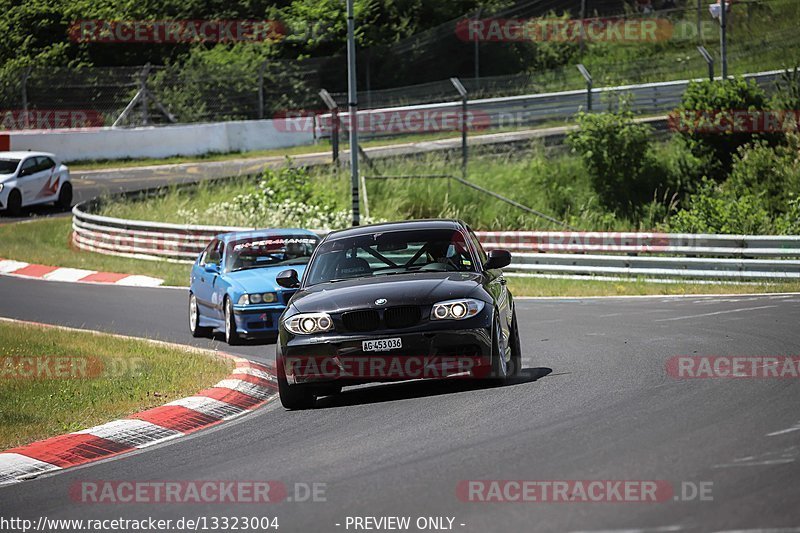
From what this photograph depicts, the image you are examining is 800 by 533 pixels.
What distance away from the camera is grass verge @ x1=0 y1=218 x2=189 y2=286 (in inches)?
1088

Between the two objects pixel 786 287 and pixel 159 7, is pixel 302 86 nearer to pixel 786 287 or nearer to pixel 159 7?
pixel 159 7

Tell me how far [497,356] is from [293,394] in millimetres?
1687

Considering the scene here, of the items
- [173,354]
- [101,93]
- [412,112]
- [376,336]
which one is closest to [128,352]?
[173,354]

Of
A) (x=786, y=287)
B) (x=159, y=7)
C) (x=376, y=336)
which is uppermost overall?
(x=159, y=7)

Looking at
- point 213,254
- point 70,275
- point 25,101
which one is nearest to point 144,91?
point 25,101

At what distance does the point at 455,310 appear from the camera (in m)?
10.5

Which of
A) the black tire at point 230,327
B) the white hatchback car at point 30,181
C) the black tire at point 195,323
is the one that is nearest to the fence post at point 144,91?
the white hatchback car at point 30,181

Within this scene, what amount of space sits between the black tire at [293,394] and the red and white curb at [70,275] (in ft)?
50.5

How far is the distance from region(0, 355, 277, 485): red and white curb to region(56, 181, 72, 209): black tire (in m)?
26.6

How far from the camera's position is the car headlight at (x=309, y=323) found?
10570mm

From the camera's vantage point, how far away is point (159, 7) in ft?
191

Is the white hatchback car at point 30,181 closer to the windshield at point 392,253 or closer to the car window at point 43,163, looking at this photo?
the car window at point 43,163

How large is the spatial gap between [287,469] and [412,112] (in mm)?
33384

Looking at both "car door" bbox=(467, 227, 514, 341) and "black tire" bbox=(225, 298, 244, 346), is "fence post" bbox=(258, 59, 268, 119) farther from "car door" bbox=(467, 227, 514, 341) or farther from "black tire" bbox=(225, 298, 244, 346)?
"car door" bbox=(467, 227, 514, 341)
